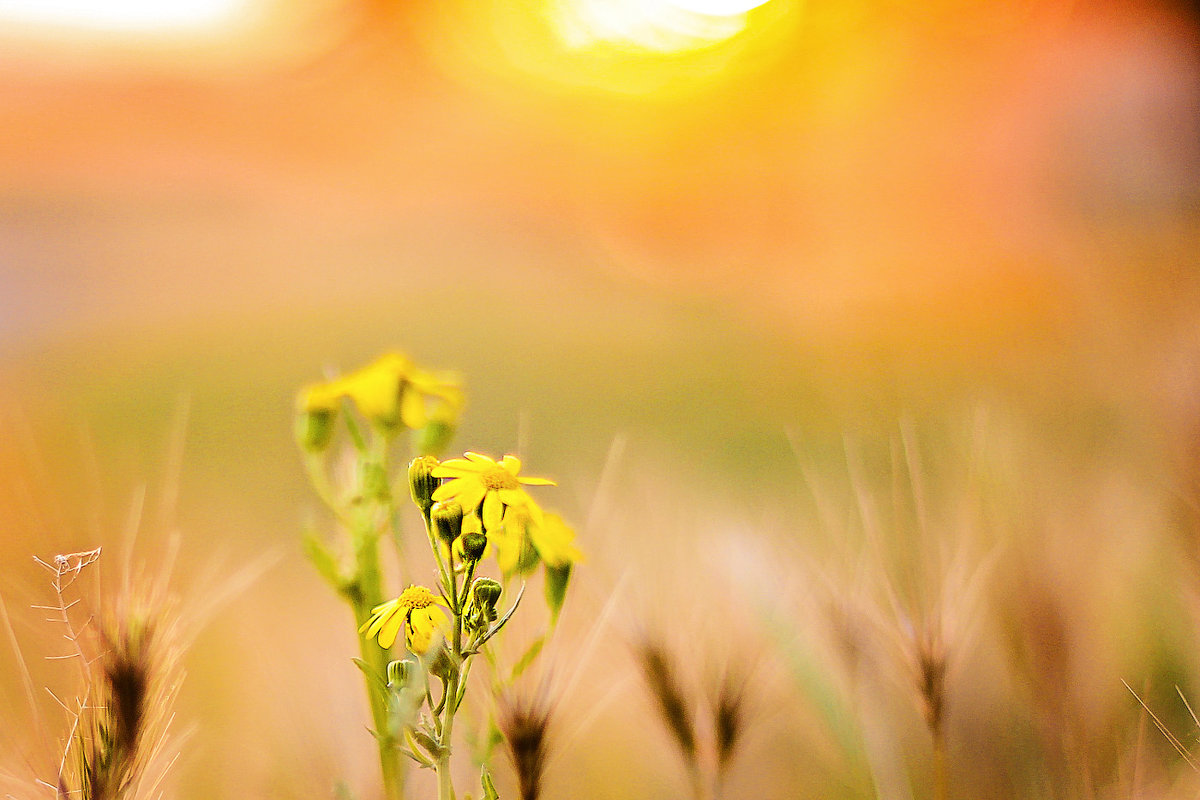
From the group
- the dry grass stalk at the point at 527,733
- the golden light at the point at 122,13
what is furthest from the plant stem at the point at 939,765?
the golden light at the point at 122,13

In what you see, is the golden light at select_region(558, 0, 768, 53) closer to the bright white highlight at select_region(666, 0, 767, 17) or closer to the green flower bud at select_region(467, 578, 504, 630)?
the bright white highlight at select_region(666, 0, 767, 17)

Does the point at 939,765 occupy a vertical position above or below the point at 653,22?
below

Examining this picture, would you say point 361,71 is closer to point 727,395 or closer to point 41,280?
point 41,280

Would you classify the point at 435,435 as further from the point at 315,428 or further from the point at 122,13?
the point at 122,13

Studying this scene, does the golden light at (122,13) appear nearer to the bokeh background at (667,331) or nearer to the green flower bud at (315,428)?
the bokeh background at (667,331)

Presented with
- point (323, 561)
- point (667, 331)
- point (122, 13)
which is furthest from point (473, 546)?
point (122, 13)

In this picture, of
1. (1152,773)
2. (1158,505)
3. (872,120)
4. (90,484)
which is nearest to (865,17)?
(872,120)

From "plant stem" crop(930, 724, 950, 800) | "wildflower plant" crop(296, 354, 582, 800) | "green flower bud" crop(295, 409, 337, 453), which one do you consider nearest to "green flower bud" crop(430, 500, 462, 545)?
"wildflower plant" crop(296, 354, 582, 800)
